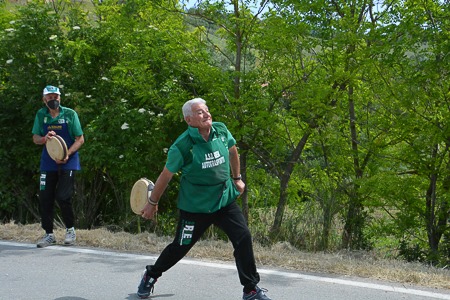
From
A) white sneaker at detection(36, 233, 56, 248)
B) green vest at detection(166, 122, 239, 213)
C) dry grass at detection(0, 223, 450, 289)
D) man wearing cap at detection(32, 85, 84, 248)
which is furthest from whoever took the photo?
man wearing cap at detection(32, 85, 84, 248)

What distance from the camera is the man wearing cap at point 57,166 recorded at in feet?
24.4

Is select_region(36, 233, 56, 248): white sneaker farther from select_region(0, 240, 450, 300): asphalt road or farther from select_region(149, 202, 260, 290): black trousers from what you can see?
select_region(149, 202, 260, 290): black trousers

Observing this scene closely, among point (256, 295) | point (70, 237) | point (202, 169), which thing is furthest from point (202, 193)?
point (70, 237)

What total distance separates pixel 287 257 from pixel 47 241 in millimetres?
2752

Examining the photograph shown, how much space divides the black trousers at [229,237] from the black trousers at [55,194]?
249 centimetres

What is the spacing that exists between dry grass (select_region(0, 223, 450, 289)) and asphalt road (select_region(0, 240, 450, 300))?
181 mm

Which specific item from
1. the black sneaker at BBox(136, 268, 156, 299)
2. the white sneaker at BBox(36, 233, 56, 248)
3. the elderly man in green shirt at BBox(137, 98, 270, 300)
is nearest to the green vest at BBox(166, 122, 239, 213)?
the elderly man in green shirt at BBox(137, 98, 270, 300)

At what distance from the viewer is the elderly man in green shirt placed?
504cm

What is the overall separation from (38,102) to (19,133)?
25.4 inches

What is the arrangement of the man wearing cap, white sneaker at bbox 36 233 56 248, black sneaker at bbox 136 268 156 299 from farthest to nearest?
the man wearing cap → white sneaker at bbox 36 233 56 248 → black sneaker at bbox 136 268 156 299

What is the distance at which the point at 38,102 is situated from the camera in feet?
33.4

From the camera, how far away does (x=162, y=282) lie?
580 centimetres

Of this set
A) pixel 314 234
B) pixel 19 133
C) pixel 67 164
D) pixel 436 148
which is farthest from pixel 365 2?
pixel 19 133

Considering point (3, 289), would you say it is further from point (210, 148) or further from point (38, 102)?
point (38, 102)
